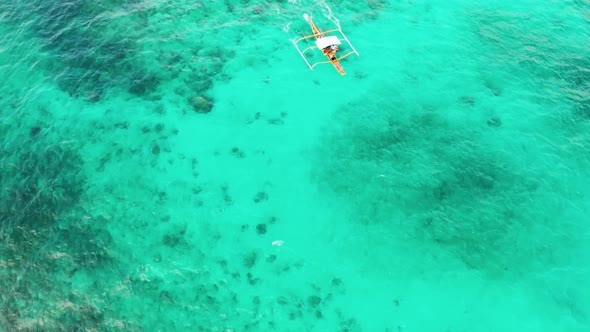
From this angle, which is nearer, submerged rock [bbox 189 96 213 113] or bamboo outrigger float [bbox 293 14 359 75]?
submerged rock [bbox 189 96 213 113]

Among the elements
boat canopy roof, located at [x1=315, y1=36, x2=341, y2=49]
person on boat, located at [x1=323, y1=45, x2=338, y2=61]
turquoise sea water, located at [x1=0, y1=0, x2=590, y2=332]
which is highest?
boat canopy roof, located at [x1=315, y1=36, x2=341, y2=49]

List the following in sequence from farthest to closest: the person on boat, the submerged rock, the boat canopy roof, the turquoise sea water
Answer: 1. the person on boat
2. the boat canopy roof
3. the submerged rock
4. the turquoise sea water

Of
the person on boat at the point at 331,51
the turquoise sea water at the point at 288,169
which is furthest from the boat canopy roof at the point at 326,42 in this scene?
the turquoise sea water at the point at 288,169

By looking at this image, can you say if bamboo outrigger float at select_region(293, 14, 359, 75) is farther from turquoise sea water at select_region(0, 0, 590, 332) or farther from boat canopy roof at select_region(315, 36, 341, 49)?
turquoise sea water at select_region(0, 0, 590, 332)

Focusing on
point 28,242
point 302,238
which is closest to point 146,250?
point 28,242

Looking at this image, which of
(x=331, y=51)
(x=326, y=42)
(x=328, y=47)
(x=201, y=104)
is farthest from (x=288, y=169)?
(x=328, y=47)

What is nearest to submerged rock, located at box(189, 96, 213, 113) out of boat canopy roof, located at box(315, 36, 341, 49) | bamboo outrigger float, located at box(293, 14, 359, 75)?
bamboo outrigger float, located at box(293, 14, 359, 75)

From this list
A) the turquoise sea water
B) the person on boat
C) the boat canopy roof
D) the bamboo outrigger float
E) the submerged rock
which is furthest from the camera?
the person on boat

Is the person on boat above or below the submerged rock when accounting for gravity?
above
